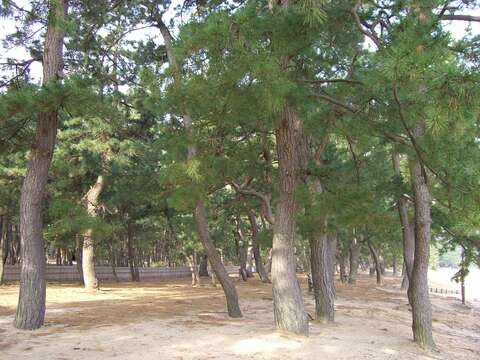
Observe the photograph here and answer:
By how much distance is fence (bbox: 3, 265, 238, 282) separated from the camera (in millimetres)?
21891

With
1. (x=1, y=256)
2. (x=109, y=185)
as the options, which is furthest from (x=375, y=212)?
(x=1, y=256)

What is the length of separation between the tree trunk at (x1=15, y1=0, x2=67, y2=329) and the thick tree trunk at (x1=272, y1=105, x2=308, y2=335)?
13.2 feet

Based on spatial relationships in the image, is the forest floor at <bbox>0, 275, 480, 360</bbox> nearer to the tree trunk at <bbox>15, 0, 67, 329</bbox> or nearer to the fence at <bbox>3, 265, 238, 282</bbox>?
the tree trunk at <bbox>15, 0, 67, 329</bbox>

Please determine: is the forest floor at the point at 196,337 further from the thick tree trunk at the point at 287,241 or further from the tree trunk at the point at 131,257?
the tree trunk at the point at 131,257

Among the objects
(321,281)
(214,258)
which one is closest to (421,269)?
(321,281)

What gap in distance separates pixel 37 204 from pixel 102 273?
2023 centimetres

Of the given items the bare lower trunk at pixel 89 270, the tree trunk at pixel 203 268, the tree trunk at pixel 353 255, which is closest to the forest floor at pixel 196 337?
the bare lower trunk at pixel 89 270

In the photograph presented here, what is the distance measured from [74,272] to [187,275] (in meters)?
10.9

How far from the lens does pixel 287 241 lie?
25.1 ft

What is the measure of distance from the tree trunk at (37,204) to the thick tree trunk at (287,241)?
13.2ft

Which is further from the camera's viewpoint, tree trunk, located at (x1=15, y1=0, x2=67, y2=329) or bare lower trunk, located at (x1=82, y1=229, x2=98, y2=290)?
bare lower trunk, located at (x1=82, y1=229, x2=98, y2=290)

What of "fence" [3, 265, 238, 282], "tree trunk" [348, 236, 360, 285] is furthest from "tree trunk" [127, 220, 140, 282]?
"tree trunk" [348, 236, 360, 285]

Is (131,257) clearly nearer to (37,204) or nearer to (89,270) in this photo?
(89,270)

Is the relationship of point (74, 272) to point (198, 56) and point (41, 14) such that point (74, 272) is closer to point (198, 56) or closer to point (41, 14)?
point (41, 14)
